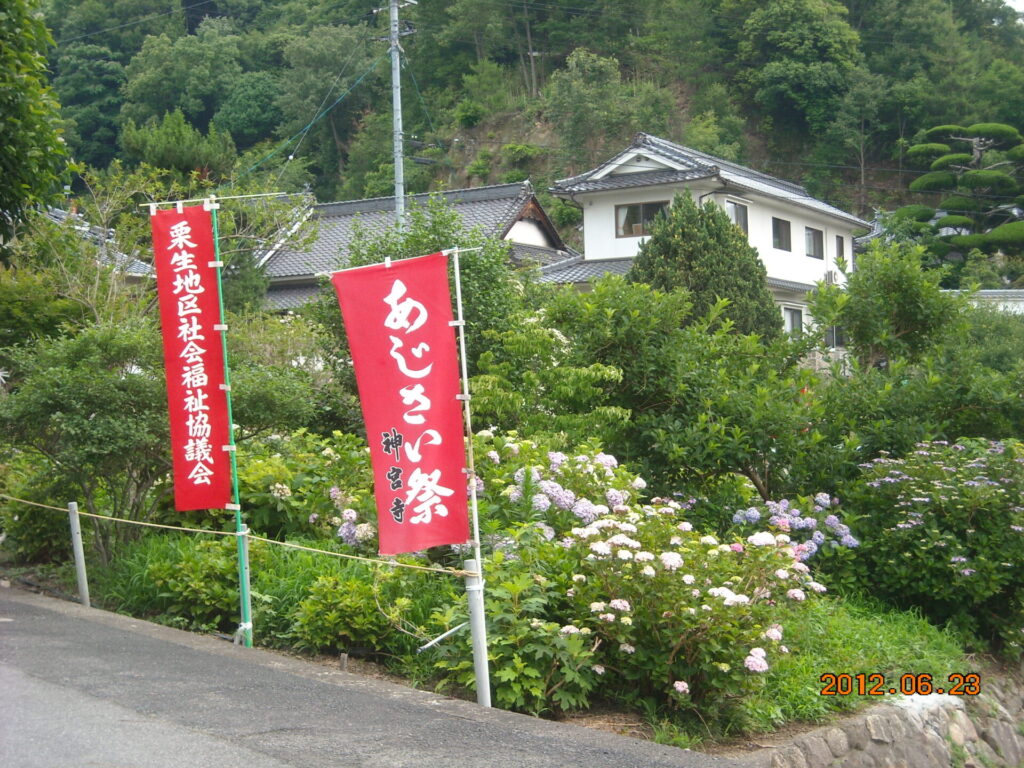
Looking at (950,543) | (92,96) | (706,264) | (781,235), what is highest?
(92,96)

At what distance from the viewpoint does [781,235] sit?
30.9 metres

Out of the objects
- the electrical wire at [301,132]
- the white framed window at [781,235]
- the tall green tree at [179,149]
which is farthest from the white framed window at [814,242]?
the tall green tree at [179,149]

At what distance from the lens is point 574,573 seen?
623cm

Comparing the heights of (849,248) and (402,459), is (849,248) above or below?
above

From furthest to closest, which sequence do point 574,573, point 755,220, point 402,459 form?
point 755,220
point 574,573
point 402,459

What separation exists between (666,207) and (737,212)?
229 cm

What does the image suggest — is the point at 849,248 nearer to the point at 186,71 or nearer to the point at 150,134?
the point at 150,134

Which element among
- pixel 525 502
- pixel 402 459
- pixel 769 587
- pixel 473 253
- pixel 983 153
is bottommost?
pixel 769 587

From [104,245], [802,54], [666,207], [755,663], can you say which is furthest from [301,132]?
[755,663]

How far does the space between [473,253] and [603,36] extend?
130ft

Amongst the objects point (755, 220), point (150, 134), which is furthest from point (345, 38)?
point (150, 134)

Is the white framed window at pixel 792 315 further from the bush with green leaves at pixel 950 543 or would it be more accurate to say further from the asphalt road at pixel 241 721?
the asphalt road at pixel 241 721

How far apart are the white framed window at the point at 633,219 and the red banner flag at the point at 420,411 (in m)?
24.0

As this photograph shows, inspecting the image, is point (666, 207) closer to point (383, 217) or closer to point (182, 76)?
point (383, 217)
